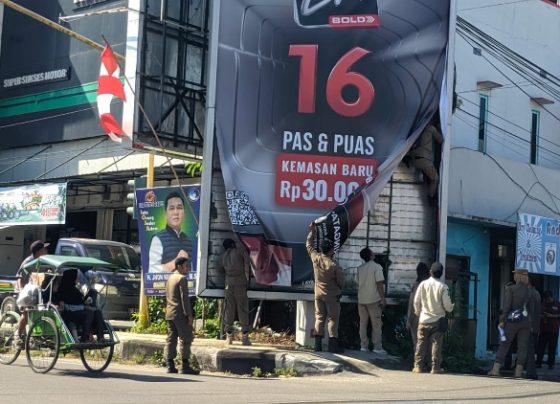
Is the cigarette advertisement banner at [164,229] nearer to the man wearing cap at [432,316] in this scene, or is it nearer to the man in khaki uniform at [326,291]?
the man in khaki uniform at [326,291]

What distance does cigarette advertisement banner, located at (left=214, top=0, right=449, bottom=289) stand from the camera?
1511 centimetres

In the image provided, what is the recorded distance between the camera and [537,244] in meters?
21.2

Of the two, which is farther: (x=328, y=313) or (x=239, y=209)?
(x=239, y=209)

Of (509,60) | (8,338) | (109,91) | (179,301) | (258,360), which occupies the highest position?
(509,60)

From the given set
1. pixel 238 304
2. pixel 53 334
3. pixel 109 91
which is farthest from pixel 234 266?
pixel 109 91

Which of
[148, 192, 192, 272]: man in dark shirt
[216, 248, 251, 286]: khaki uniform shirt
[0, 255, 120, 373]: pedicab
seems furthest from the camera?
[148, 192, 192, 272]: man in dark shirt

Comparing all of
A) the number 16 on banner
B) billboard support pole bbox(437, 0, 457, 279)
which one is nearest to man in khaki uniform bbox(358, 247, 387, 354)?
billboard support pole bbox(437, 0, 457, 279)

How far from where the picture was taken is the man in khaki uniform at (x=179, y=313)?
42.5 ft

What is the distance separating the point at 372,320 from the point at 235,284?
2390 millimetres

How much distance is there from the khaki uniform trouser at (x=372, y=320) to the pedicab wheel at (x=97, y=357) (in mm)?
4357

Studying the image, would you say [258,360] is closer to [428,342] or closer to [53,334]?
[428,342]

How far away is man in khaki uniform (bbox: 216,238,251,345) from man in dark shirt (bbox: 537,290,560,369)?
8.26m

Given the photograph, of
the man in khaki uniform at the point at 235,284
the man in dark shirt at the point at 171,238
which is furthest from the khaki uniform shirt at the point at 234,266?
the man in dark shirt at the point at 171,238

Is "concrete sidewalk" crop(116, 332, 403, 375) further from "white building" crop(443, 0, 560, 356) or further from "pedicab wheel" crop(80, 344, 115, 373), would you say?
"white building" crop(443, 0, 560, 356)
